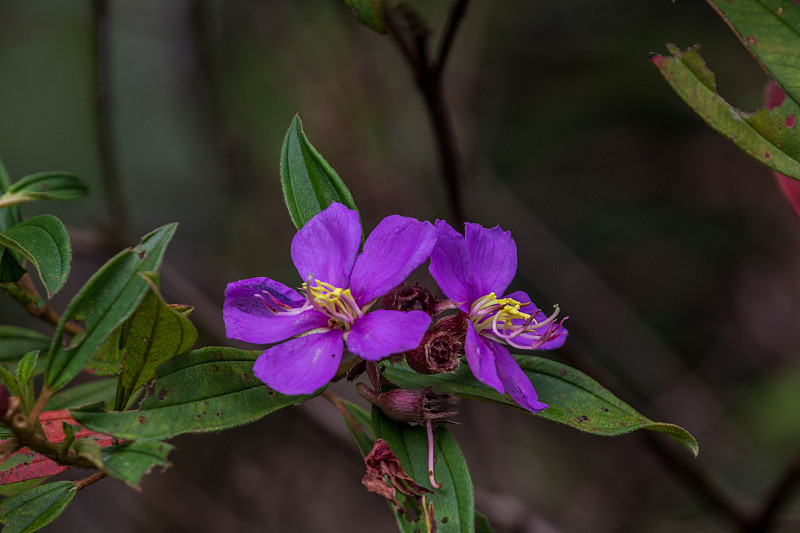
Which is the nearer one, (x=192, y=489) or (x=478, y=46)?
(x=192, y=489)

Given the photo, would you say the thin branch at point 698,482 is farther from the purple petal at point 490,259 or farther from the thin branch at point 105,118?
the thin branch at point 105,118

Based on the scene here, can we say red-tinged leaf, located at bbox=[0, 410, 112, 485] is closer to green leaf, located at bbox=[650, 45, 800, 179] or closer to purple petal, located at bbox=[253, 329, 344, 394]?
purple petal, located at bbox=[253, 329, 344, 394]

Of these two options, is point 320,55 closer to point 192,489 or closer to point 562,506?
point 192,489

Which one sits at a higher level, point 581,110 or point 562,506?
point 581,110

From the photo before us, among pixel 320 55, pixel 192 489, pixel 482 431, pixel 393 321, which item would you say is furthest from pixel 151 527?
pixel 393 321

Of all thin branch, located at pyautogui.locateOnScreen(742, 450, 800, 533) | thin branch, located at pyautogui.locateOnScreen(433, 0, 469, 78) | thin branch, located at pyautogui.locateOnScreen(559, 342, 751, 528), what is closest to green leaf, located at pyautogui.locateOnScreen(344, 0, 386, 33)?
thin branch, located at pyautogui.locateOnScreen(433, 0, 469, 78)
